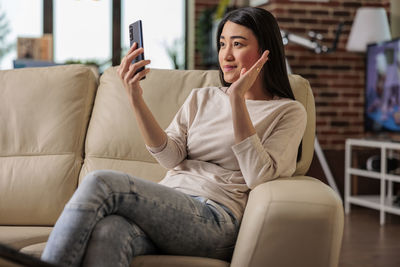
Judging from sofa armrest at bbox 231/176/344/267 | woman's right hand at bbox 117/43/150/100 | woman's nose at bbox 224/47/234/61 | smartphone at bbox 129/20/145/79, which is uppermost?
smartphone at bbox 129/20/145/79

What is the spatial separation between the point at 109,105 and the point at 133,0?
186 inches

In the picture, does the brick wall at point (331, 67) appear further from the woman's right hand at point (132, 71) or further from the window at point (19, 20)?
the woman's right hand at point (132, 71)

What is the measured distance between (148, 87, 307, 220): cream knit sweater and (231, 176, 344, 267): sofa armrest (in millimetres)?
242

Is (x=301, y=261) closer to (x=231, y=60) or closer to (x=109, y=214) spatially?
(x=109, y=214)

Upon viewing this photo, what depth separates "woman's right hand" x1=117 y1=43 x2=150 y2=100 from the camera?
1.68 m

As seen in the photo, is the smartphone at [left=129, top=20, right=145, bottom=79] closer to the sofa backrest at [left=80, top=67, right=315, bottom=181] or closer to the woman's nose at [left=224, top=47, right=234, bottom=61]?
the woman's nose at [left=224, top=47, right=234, bottom=61]

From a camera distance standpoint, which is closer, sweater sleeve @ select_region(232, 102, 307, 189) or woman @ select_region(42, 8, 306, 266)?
woman @ select_region(42, 8, 306, 266)

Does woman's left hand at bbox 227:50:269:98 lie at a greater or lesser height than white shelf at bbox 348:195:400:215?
greater

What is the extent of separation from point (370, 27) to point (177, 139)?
10.7 feet

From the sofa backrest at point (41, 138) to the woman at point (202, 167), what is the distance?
46cm

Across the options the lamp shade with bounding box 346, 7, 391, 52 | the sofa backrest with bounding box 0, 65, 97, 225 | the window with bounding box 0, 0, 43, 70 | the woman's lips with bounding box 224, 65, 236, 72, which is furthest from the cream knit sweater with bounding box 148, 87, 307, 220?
the window with bounding box 0, 0, 43, 70

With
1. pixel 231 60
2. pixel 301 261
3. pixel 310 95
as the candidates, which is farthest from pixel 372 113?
pixel 301 261

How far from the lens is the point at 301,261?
1430 millimetres

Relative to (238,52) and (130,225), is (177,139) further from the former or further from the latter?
(130,225)
